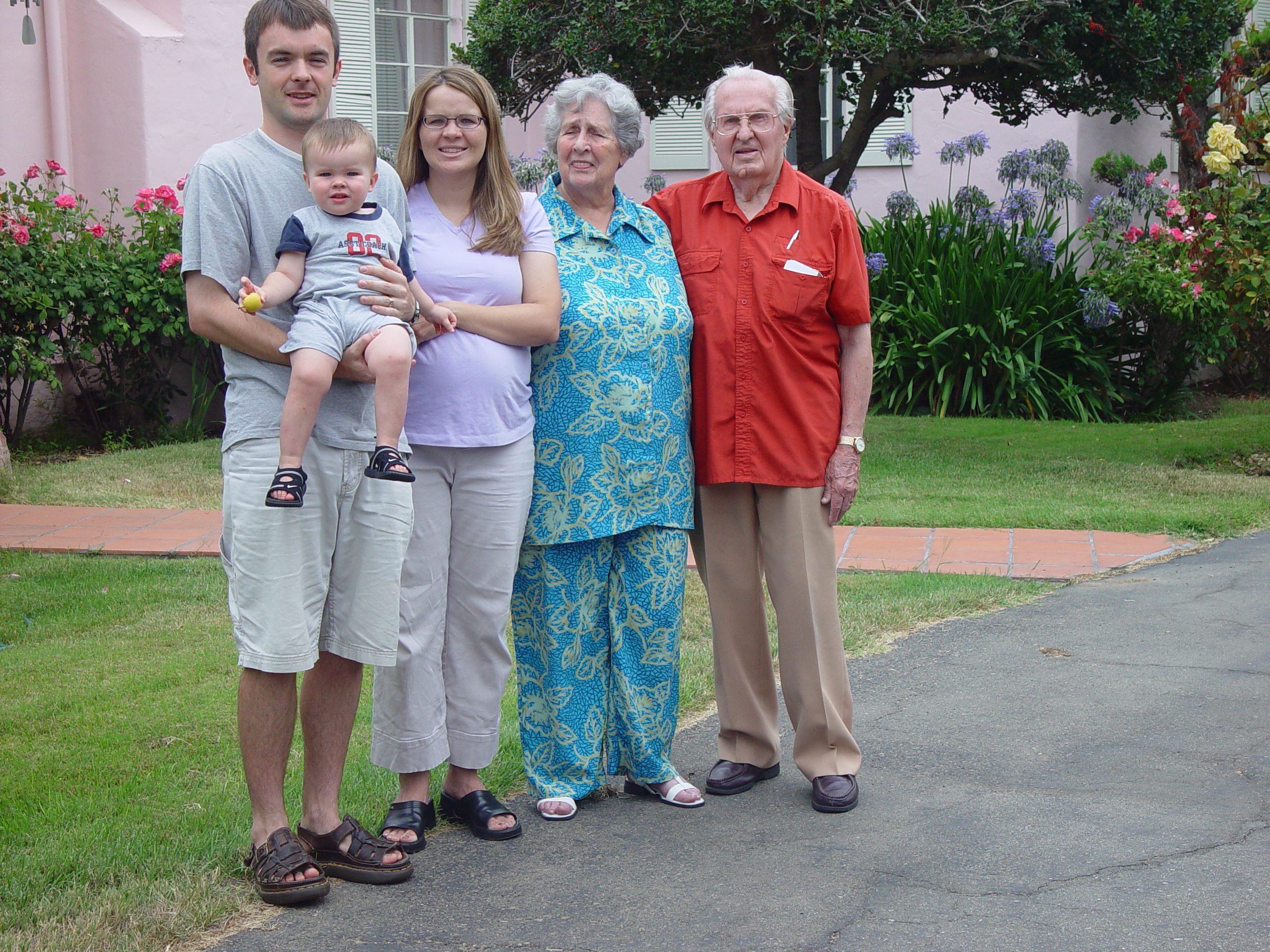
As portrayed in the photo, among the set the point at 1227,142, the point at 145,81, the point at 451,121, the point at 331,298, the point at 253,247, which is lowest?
the point at 331,298

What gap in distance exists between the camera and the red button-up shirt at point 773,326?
3.61 m

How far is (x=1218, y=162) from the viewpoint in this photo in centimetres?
820

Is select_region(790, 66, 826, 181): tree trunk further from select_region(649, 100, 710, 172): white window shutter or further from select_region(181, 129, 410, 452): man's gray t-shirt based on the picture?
select_region(181, 129, 410, 452): man's gray t-shirt

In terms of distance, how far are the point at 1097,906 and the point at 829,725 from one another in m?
0.93

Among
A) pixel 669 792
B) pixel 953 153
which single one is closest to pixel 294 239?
pixel 669 792

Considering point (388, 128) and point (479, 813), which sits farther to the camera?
point (388, 128)

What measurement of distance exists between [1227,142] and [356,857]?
7.33m

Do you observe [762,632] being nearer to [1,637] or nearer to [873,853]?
[873,853]

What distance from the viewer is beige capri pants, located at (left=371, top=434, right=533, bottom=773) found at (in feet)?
10.9

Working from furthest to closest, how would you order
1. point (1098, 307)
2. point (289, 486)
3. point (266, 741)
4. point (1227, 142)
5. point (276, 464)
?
point (1098, 307) < point (1227, 142) < point (266, 741) < point (276, 464) < point (289, 486)

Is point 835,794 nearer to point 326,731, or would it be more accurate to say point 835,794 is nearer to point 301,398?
point 326,731

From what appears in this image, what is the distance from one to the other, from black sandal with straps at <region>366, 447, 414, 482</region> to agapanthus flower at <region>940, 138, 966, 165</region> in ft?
33.2

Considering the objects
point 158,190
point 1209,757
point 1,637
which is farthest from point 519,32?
point 1209,757

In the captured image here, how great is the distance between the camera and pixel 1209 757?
12.9 feet
